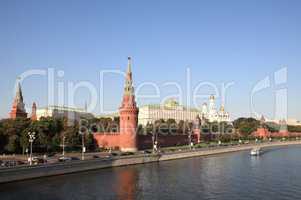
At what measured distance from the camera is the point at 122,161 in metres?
51.6

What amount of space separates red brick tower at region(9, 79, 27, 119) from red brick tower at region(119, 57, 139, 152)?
19065 mm

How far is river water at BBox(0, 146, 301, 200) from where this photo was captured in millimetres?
31413

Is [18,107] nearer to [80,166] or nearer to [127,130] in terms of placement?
[127,130]

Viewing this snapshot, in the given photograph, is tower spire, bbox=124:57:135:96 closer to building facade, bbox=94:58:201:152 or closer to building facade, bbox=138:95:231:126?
building facade, bbox=94:58:201:152

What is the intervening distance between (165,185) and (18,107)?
1831 inches

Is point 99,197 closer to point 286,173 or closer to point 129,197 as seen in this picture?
point 129,197

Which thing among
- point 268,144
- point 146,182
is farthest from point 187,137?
point 146,182

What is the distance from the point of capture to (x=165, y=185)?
119 ft

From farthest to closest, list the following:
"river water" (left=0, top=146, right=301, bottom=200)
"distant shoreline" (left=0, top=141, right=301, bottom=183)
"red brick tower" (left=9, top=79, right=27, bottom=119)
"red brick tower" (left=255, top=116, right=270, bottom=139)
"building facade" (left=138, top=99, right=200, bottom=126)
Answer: "building facade" (left=138, top=99, right=200, bottom=126)
"red brick tower" (left=255, top=116, right=270, bottom=139)
"red brick tower" (left=9, top=79, right=27, bottom=119)
"distant shoreline" (left=0, top=141, right=301, bottom=183)
"river water" (left=0, top=146, right=301, bottom=200)

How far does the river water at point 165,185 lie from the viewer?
31413mm

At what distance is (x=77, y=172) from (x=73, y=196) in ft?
42.7

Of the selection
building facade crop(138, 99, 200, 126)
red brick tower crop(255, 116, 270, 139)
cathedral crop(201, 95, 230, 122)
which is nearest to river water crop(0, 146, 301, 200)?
red brick tower crop(255, 116, 270, 139)

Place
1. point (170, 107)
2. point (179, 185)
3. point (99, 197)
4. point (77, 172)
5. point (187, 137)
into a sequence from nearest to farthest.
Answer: point (99, 197), point (179, 185), point (77, 172), point (187, 137), point (170, 107)

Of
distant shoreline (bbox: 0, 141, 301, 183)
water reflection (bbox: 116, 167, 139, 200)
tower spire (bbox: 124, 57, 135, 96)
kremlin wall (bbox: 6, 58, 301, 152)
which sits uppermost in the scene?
tower spire (bbox: 124, 57, 135, 96)
